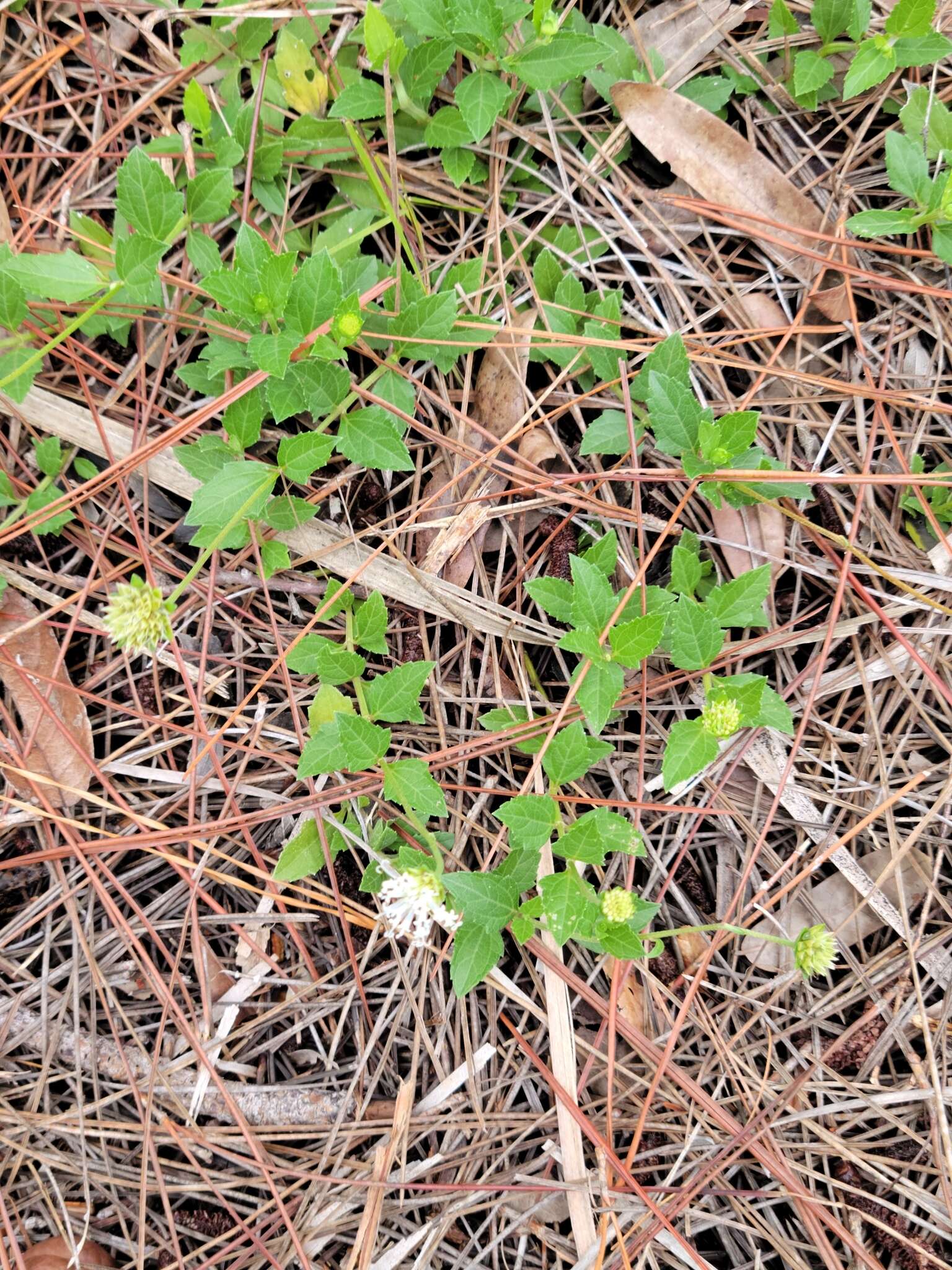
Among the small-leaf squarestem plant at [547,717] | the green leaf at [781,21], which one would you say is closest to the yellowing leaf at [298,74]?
the small-leaf squarestem plant at [547,717]

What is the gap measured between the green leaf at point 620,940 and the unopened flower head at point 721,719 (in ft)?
1.69

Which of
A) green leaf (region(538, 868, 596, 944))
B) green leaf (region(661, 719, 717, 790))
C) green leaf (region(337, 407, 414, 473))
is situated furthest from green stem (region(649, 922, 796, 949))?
green leaf (region(337, 407, 414, 473))

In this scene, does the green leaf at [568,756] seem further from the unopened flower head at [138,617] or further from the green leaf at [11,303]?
the green leaf at [11,303]

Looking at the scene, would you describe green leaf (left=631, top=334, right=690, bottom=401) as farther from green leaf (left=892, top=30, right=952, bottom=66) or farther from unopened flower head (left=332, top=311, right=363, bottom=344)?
green leaf (left=892, top=30, right=952, bottom=66)

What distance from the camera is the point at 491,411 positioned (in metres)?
2.47

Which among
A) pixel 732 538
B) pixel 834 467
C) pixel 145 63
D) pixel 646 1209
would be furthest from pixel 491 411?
pixel 646 1209

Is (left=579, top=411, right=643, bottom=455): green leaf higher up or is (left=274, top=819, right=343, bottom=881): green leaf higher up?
(left=579, top=411, right=643, bottom=455): green leaf

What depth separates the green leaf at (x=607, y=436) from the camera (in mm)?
2344

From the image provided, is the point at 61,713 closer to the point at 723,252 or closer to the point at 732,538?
the point at 732,538

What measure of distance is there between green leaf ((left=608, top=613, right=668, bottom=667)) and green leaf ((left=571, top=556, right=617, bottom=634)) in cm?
5

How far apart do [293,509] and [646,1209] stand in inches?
79.9

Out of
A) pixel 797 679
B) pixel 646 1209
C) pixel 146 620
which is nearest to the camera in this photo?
pixel 146 620

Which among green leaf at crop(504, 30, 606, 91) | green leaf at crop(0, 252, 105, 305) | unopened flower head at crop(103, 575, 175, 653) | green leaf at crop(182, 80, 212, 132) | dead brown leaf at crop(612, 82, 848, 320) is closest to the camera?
unopened flower head at crop(103, 575, 175, 653)

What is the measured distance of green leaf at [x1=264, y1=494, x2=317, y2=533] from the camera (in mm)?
2299
